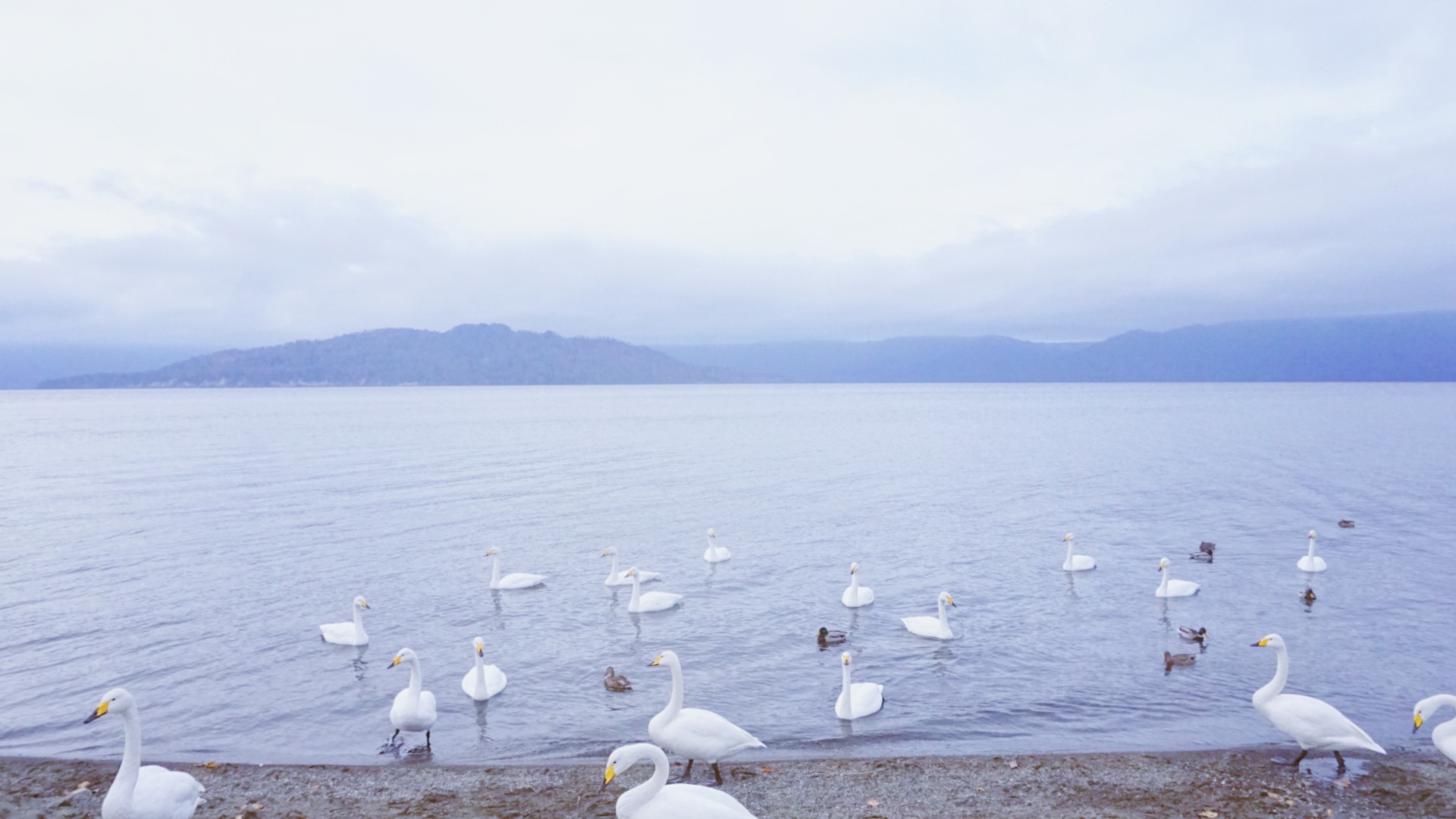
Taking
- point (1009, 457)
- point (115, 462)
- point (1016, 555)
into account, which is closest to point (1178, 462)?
point (1009, 457)

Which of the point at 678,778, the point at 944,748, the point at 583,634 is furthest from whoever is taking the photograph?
the point at 583,634

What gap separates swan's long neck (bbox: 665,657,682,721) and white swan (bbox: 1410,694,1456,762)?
9541mm

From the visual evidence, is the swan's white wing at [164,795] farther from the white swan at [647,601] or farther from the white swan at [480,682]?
the white swan at [647,601]

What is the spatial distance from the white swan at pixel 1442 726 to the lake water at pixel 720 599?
229cm

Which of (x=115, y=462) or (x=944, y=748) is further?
(x=115, y=462)

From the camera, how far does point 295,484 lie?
148ft

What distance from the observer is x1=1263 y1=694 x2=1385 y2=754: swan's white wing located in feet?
39.0

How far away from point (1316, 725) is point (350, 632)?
697 inches

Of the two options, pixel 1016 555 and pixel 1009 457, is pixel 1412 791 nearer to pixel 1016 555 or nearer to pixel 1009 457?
pixel 1016 555

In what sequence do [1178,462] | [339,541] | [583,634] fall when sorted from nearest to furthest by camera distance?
[583,634]
[339,541]
[1178,462]

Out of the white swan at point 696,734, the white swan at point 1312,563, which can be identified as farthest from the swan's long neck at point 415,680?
the white swan at point 1312,563

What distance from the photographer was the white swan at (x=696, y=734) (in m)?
11.6

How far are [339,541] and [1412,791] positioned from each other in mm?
29428

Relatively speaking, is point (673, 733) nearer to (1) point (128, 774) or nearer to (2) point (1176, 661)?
(1) point (128, 774)
